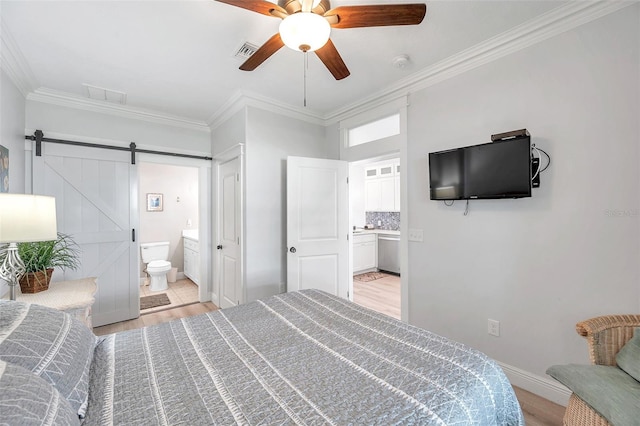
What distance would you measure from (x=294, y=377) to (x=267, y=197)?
2.37m

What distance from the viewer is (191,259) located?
198 inches

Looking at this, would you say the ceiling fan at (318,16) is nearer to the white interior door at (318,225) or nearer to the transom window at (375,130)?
the transom window at (375,130)

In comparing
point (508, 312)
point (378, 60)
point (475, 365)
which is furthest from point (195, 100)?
point (508, 312)

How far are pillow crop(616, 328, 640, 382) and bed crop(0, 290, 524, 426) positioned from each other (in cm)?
63

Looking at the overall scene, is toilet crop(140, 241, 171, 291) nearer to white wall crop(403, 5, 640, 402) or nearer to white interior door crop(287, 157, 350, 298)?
white interior door crop(287, 157, 350, 298)

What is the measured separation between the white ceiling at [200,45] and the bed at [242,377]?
1840 millimetres

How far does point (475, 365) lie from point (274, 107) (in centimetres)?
301

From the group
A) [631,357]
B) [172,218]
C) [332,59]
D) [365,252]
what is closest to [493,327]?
[631,357]

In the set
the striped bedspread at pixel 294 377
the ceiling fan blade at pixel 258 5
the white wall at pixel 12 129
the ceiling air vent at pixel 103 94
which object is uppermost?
the ceiling air vent at pixel 103 94

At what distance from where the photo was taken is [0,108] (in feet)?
7.11

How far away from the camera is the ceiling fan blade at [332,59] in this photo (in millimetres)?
1684

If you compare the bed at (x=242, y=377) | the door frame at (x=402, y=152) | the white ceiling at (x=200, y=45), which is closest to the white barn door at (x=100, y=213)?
the white ceiling at (x=200, y=45)

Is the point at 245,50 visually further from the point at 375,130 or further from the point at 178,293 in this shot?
the point at 178,293

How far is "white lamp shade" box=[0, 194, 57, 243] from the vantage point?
1.42 metres
